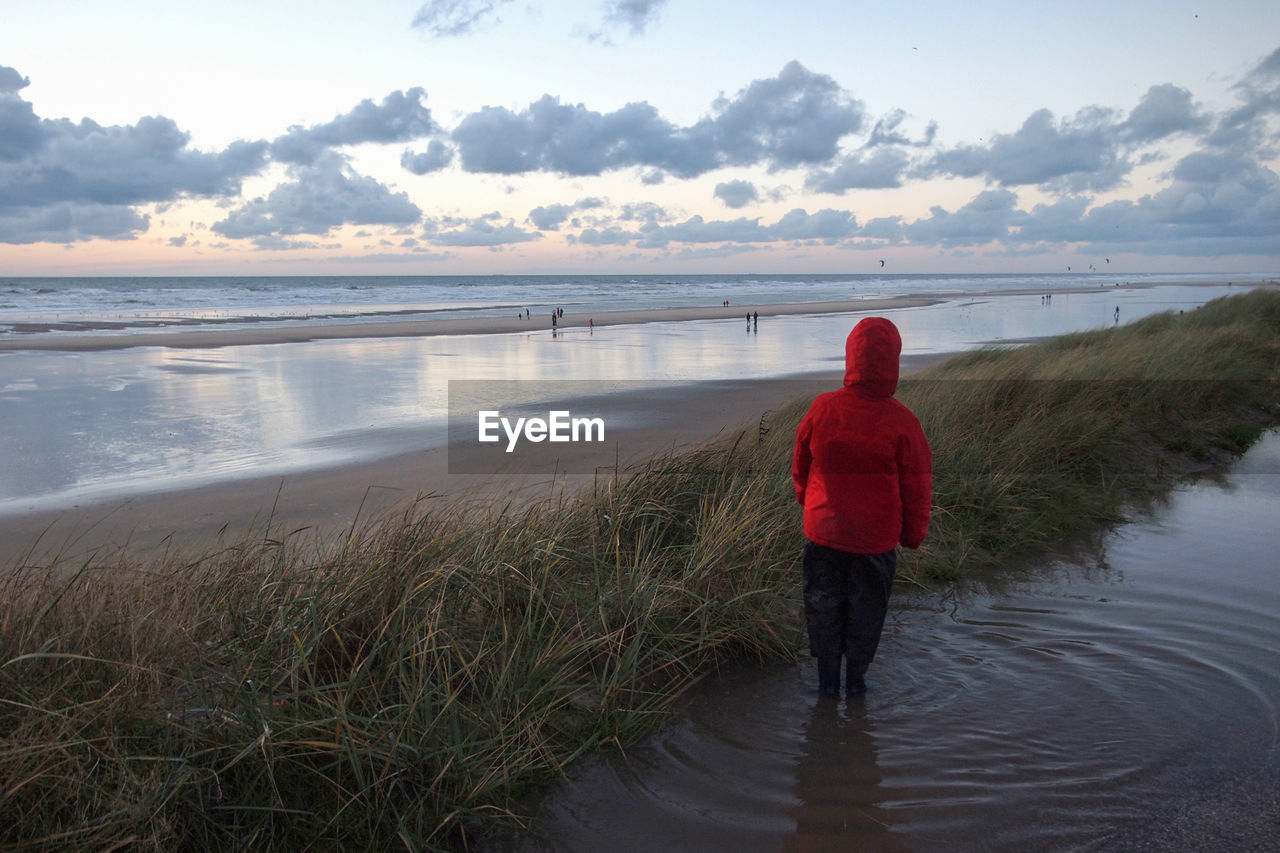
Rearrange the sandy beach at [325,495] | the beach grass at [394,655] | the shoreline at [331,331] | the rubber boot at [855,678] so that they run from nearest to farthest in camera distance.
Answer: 1. the beach grass at [394,655]
2. the rubber boot at [855,678]
3. the sandy beach at [325,495]
4. the shoreline at [331,331]

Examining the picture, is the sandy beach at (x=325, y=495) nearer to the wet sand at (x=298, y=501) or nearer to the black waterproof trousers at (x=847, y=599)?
the wet sand at (x=298, y=501)

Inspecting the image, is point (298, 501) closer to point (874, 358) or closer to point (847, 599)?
point (847, 599)

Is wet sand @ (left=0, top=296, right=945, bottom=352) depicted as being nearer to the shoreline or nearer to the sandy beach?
the shoreline

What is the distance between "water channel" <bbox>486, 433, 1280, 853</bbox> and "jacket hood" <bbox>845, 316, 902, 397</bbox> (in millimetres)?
1603

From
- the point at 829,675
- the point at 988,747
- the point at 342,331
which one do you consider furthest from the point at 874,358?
the point at 342,331

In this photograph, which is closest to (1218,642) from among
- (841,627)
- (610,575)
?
(841,627)

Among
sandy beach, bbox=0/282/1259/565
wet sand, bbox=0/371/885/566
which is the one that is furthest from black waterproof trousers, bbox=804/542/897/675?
wet sand, bbox=0/371/885/566

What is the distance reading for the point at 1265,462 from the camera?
9.85 m

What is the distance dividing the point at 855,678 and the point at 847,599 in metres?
0.41

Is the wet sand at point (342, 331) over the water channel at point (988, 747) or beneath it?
over

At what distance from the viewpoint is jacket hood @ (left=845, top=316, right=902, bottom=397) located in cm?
399

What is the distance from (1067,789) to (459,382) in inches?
712

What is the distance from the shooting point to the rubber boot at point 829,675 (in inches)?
169

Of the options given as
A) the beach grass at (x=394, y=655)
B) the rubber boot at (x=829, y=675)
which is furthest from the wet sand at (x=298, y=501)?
the rubber boot at (x=829, y=675)
